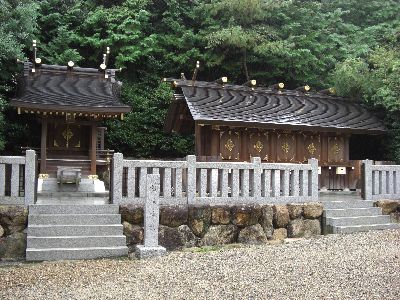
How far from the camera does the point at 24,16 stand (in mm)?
17188

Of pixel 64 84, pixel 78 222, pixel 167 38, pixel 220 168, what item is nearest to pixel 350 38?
pixel 167 38

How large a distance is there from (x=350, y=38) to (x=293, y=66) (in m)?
5.85

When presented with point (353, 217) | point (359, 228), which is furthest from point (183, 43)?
point (359, 228)

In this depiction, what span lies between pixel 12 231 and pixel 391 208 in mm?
10494

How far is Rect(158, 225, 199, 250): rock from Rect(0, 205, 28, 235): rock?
3.01 metres

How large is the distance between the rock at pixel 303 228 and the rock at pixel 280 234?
0.14 m

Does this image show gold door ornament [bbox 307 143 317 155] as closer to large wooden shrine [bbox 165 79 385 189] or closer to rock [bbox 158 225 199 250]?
large wooden shrine [bbox 165 79 385 189]

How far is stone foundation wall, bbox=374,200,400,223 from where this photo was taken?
12.9 meters

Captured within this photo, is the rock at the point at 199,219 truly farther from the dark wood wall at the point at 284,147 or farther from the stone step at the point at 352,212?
the dark wood wall at the point at 284,147

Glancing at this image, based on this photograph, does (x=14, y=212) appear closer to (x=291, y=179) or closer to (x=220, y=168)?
(x=220, y=168)

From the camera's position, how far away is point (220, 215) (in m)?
10.7

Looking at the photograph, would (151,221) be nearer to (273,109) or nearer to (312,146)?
(273,109)

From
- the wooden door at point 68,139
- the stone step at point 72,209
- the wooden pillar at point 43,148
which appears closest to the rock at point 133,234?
the stone step at point 72,209

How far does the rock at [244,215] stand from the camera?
10828 millimetres
